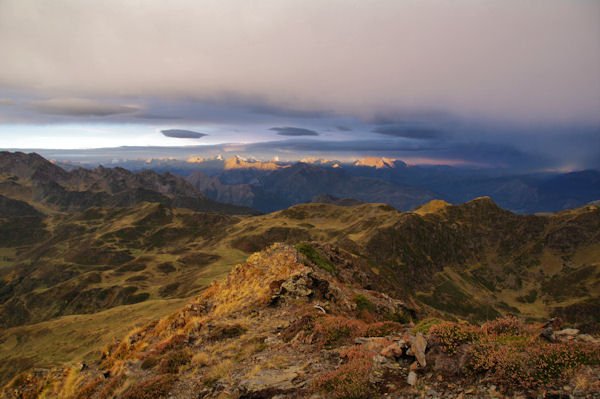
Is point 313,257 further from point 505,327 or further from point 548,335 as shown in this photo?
point 548,335

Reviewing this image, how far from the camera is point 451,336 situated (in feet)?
29.2

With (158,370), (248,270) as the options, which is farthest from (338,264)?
(158,370)

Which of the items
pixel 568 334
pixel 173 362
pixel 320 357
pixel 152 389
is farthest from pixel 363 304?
pixel 152 389

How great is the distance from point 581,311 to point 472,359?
10287 inches

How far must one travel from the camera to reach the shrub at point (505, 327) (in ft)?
30.2

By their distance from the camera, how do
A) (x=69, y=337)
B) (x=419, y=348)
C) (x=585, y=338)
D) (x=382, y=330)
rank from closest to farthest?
1. (x=585, y=338)
2. (x=419, y=348)
3. (x=382, y=330)
4. (x=69, y=337)

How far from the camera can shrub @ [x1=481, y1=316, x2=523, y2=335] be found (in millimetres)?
9211

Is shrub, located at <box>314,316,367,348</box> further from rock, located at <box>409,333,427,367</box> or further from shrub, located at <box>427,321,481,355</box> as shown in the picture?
shrub, located at <box>427,321,481,355</box>

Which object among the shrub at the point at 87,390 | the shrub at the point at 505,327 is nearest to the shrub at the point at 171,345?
the shrub at the point at 87,390

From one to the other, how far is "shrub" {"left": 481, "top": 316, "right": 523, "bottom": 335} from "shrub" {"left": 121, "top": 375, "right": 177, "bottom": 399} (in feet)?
42.6

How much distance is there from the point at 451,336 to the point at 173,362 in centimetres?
1339

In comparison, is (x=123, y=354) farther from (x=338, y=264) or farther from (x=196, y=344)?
(x=338, y=264)

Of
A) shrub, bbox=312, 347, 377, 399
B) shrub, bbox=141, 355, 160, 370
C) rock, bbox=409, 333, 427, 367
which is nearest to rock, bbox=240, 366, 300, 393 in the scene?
shrub, bbox=312, 347, 377, 399

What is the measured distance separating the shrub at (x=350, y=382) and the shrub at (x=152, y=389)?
7.04 metres
